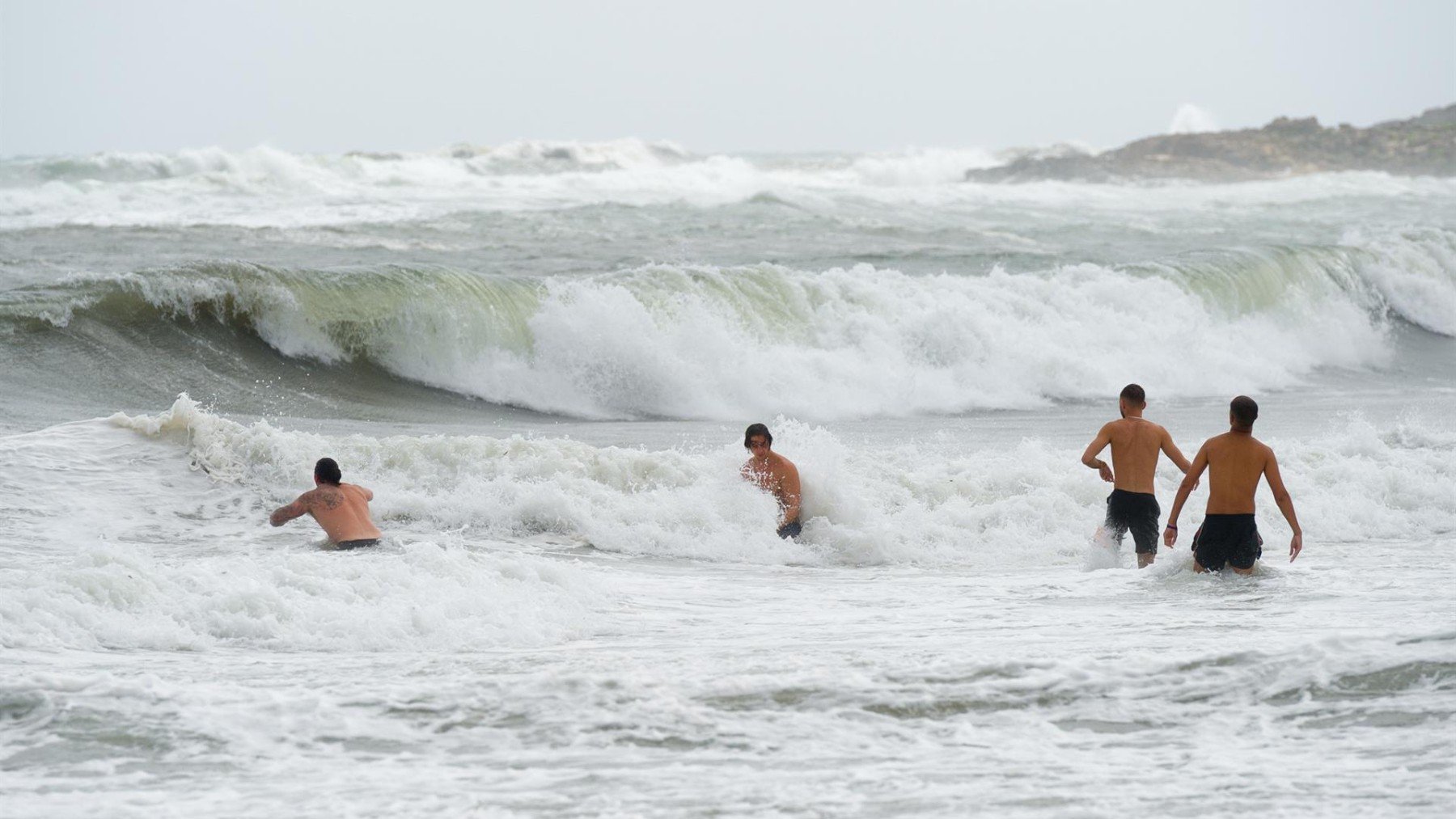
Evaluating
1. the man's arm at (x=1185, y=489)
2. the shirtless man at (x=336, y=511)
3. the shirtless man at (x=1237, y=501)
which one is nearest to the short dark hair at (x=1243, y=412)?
the shirtless man at (x=1237, y=501)

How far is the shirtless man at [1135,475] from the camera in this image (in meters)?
8.53

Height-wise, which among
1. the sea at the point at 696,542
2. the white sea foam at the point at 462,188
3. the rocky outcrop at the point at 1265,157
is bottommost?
the sea at the point at 696,542

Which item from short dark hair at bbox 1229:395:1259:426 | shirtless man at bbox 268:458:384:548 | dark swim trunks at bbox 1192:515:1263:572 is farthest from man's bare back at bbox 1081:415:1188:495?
shirtless man at bbox 268:458:384:548

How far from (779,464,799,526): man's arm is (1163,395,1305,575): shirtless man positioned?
253cm

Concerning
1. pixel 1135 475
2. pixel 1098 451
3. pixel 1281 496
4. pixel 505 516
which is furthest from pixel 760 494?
pixel 1281 496

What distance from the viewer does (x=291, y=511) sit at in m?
8.54

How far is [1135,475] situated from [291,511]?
16.2 ft

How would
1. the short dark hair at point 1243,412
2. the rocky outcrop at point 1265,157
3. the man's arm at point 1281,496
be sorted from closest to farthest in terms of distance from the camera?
the man's arm at point 1281,496
the short dark hair at point 1243,412
the rocky outcrop at point 1265,157

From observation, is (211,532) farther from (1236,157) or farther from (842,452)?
(1236,157)

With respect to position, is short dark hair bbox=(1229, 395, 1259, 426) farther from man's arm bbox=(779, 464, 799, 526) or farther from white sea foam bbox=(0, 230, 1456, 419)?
white sea foam bbox=(0, 230, 1456, 419)

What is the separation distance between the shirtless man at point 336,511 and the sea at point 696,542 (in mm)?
413

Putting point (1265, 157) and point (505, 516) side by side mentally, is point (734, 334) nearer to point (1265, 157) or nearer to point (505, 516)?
point (505, 516)

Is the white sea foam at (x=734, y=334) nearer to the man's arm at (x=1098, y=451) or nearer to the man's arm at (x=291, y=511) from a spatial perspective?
the man's arm at (x=291, y=511)

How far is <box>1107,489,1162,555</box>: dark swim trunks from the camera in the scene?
8531 millimetres
